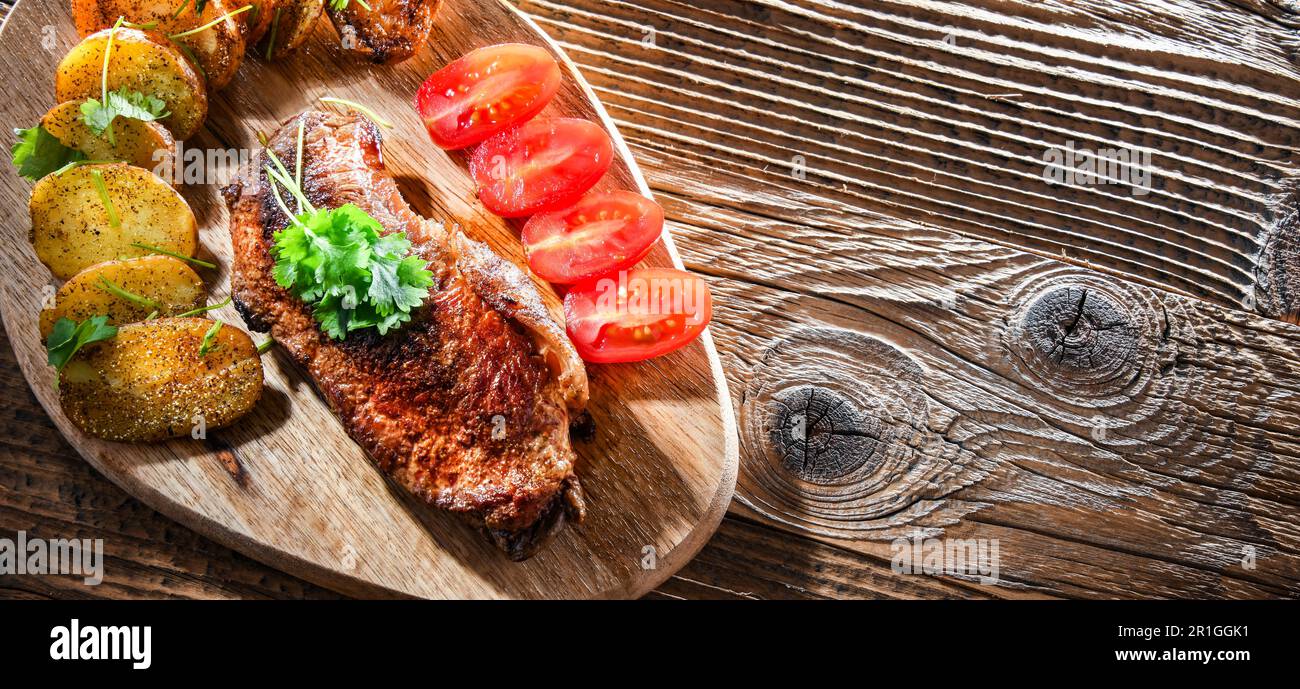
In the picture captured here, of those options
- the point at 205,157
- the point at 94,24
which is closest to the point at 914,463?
the point at 205,157

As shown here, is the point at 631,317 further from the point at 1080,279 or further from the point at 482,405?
the point at 1080,279

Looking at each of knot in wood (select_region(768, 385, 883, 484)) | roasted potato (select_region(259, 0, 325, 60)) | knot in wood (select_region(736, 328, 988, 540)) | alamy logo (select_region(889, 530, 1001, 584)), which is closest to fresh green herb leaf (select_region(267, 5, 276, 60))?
roasted potato (select_region(259, 0, 325, 60))

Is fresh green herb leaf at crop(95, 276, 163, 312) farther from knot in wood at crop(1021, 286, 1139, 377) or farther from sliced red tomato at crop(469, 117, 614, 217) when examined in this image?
knot in wood at crop(1021, 286, 1139, 377)

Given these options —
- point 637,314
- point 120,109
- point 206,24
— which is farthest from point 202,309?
point 637,314

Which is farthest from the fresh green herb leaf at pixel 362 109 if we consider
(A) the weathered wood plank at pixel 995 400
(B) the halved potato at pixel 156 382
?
(A) the weathered wood plank at pixel 995 400
